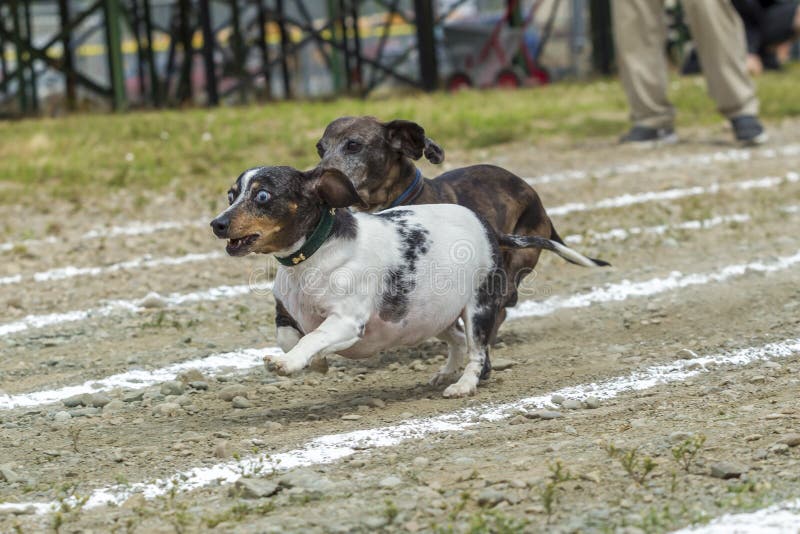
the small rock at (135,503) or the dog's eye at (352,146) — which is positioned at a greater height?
the dog's eye at (352,146)

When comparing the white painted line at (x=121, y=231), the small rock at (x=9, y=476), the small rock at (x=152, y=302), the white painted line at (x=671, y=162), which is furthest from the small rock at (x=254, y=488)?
the white painted line at (x=671, y=162)

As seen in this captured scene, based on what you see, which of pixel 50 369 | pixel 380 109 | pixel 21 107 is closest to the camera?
pixel 50 369

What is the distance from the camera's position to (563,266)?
7637 mm

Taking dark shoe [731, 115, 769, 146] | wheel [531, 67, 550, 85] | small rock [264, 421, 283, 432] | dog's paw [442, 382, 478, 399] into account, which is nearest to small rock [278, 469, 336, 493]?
small rock [264, 421, 283, 432]

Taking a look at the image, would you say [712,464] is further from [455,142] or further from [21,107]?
[21,107]

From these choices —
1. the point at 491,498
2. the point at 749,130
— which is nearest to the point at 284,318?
the point at 491,498

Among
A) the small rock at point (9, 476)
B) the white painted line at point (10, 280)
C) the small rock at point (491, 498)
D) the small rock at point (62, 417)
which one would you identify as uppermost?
the small rock at point (491, 498)

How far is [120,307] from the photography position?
22.6 feet

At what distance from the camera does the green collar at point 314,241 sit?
15.3 ft

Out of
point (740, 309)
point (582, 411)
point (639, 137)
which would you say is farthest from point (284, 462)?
point (639, 137)

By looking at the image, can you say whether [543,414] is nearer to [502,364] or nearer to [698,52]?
[502,364]

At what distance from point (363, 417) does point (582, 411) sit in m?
0.78

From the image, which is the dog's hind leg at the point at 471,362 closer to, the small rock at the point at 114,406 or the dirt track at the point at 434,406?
the dirt track at the point at 434,406

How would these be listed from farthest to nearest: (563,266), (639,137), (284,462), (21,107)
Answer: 1. (21,107)
2. (639,137)
3. (563,266)
4. (284,462)
